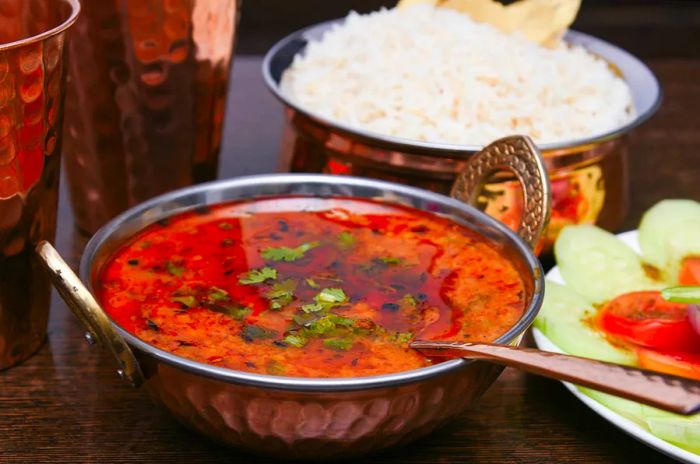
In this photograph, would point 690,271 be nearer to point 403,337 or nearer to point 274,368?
point 403,337

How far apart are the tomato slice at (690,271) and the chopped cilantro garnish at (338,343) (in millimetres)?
660

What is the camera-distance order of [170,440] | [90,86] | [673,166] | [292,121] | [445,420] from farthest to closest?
[673,166]
[292,121]
[90,86]
[170,440]
[445,420]

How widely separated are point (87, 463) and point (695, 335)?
817 millimetres

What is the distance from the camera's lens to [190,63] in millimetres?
1696

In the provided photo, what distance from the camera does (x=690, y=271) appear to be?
150cm

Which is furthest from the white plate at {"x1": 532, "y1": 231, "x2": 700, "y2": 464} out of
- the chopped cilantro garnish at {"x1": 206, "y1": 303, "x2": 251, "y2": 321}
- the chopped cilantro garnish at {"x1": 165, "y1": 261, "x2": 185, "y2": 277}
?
the chopped cilantro garnish at {"x1": 165, "y1": 261, "x2": 185, "y2": 277}

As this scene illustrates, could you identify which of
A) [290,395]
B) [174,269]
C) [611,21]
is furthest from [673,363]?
[611,21]

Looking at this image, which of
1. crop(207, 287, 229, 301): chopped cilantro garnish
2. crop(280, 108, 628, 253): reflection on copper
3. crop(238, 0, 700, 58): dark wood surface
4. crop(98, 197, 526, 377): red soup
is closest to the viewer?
crop(98, 197, 526, 377): red soup

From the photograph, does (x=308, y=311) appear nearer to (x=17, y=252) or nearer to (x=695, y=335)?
(x=17, y=252)

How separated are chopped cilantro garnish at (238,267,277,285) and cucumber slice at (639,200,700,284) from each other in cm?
68

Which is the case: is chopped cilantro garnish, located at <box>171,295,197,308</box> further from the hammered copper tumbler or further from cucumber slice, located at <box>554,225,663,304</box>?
cucumber slice, located at <box>554,225,663,304</box>

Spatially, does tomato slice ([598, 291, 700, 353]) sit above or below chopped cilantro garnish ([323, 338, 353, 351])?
below

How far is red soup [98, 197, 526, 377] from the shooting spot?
109cm

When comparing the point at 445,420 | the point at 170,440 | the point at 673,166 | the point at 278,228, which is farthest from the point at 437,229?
the point at 673,166
